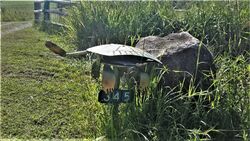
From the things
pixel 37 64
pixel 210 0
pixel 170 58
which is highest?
pixel 210 0

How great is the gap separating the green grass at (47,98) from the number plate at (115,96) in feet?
1.04

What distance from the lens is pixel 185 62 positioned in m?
3.50

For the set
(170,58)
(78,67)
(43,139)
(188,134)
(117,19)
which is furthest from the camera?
(117,19)

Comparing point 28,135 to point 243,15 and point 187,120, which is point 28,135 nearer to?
point 187,120

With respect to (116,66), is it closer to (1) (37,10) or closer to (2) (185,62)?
(2) (185,62)

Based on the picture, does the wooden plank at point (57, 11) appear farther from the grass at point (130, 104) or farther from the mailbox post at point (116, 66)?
the mailbox post at point (116, 66)

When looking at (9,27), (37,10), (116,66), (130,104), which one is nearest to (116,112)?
(130,104)

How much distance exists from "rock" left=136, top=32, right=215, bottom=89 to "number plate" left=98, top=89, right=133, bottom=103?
0.72 m

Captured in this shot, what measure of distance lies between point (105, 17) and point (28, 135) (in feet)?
11.8

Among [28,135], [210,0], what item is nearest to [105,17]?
[210,0]

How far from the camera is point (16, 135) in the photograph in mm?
3055

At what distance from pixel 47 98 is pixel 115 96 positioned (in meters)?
1.52

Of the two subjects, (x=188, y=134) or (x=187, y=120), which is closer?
(x=188, y=134)

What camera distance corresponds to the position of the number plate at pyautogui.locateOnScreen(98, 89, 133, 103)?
8.87ft
